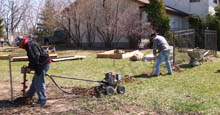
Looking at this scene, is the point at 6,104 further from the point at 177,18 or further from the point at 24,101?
the point at 177,18

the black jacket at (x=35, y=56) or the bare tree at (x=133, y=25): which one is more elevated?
the bare tree at (x=133, y=25)

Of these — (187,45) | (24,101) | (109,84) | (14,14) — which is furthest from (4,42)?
(109,84)

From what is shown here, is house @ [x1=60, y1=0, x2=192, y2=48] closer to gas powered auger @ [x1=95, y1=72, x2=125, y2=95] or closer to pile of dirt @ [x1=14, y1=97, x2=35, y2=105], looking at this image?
gas powered auger @ [x1=95, y1=72, x2=125, y2=95]

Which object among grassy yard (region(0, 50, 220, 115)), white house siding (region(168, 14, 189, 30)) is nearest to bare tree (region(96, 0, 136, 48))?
white house siding (region(168, 14, 189, 30))

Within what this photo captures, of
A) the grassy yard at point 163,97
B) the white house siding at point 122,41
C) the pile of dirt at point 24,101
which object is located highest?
the white house siding at point 122,41

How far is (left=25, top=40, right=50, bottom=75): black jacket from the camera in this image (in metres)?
5.32

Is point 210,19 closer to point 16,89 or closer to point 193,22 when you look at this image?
point 193,22

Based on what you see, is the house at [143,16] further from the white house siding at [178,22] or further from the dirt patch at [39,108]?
the dirt patch at [39,108]

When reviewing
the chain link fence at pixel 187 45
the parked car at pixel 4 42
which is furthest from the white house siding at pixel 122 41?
the parked car at pixel 4 42

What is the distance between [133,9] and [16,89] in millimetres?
15714

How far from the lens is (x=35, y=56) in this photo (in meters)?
5.33

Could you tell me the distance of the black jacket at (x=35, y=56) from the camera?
532 centimetres

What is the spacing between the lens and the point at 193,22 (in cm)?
2531

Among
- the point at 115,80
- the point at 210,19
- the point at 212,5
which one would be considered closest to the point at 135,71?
the point at 115,80
